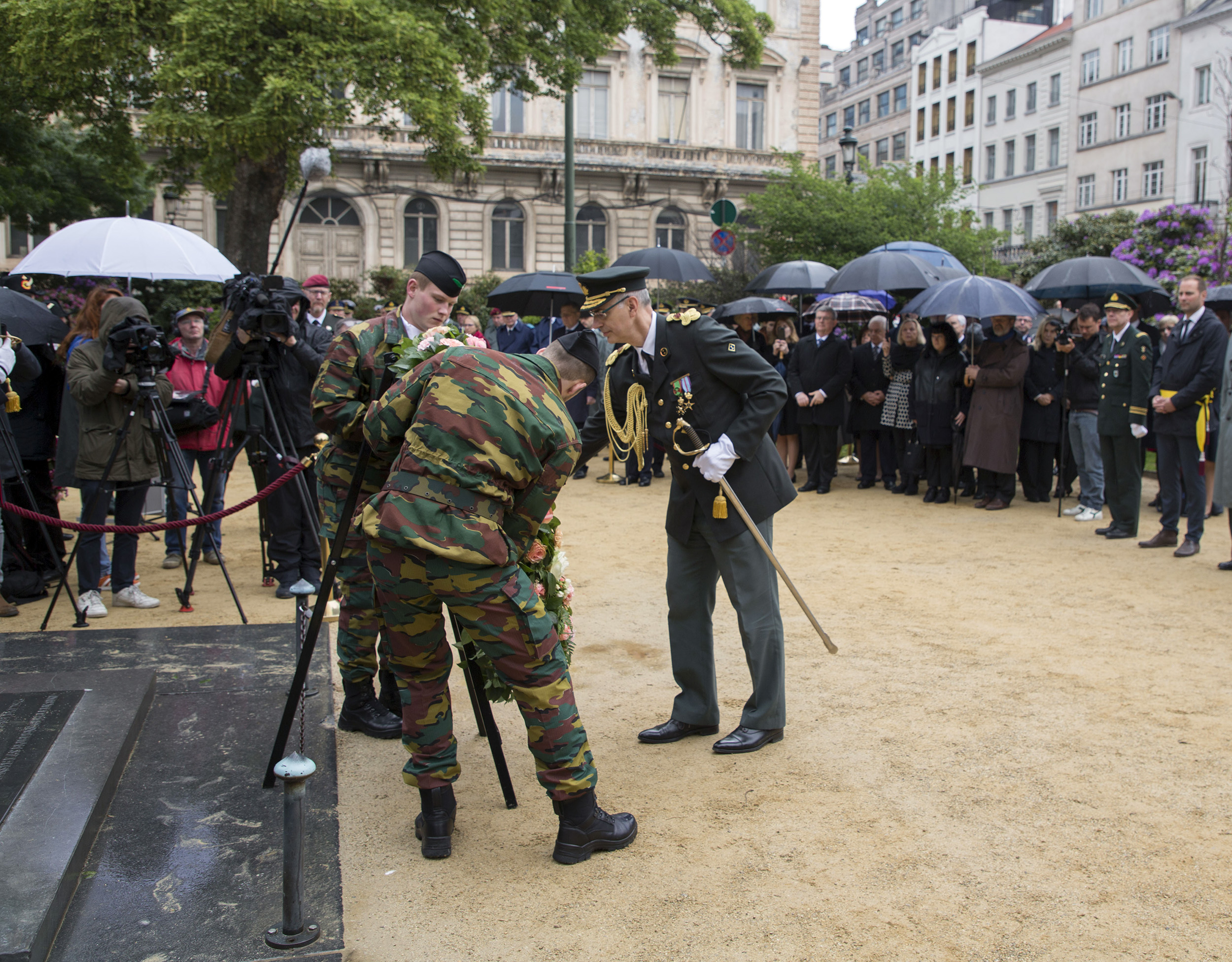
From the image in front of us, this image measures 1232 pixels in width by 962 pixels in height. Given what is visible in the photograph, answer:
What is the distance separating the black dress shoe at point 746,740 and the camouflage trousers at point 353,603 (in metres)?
1.48

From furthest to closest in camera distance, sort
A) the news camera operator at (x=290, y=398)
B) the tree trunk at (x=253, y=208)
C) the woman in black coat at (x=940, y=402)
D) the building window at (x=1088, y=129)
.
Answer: the building window at (x=1088, y=129) < the tree trunk at (x=253, y=208) < the woman in black coat at (x=940, y=402) < the news camera operator at (x=290, y=398)

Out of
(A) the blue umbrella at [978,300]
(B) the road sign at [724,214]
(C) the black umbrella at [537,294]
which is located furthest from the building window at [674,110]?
(A) the blue umbrella at [978,300]

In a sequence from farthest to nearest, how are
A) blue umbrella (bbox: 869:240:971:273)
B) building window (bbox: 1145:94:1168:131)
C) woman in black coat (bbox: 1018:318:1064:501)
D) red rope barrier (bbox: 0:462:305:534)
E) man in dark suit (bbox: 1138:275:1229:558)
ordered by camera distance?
1. building window (bbox: 1145:94:1168:131)
2. blue umbrella (bbox: 869:240:971:273)
3. woman in black coat (bbox: 1018:318:1064:501)
4. man in dark suit (bbox: 1138:275:1229:558)
5. red rope barrier (bbox: 0:462:305:534)

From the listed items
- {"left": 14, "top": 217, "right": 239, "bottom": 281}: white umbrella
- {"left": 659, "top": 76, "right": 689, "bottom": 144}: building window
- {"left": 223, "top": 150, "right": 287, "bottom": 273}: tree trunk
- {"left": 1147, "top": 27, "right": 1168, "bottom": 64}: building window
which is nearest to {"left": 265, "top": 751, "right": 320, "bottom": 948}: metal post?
{"left": 14, "top": 217, "right": 239, "bottom": 281}: white umbrella

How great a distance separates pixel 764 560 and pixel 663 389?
849 mm

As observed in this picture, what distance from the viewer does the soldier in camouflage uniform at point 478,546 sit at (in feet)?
10.9

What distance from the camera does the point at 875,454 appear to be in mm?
12914

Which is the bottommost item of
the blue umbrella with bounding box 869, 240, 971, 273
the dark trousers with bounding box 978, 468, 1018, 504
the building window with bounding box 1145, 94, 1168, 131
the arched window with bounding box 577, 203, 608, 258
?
the dark trousers with bounding box 978, 468, 1018, 504

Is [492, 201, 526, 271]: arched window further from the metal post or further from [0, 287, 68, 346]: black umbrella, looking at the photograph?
the metal post

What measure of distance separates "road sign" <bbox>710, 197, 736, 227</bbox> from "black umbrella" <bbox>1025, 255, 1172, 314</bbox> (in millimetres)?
4804

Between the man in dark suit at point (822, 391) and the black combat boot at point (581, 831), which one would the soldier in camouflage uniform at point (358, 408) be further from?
the man in dark suit at point (822, 391)

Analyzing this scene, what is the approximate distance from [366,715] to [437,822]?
1.24 m

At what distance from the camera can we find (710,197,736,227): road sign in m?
15.5

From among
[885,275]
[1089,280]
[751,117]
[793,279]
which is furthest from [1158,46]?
[1089,280]
